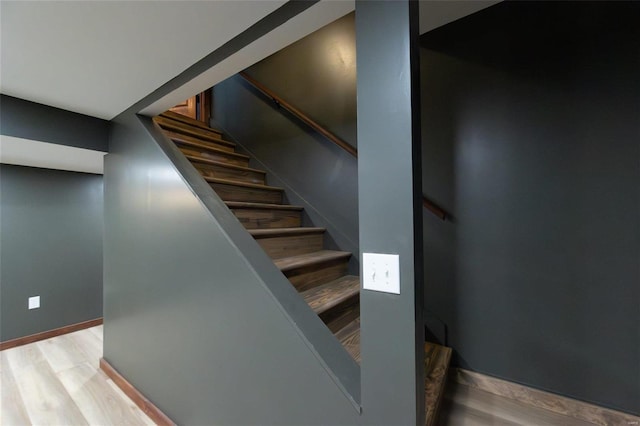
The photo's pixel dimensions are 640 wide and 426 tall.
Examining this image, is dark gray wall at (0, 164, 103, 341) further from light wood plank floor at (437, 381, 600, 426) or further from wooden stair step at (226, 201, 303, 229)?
light wood plank floor at (437, 381, 600, 426)

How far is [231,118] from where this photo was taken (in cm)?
310

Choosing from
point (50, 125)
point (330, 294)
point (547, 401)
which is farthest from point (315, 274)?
point (50, 125)

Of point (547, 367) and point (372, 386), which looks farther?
point (547, 367)

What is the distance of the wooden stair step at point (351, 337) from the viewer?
1274mm

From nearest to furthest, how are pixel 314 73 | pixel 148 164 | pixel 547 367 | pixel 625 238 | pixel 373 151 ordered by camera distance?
pixel 373 151, pixel 625 238, pixel 547 367, pixel 148 164, pixel 314 73

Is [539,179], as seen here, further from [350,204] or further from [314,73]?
[314,73]

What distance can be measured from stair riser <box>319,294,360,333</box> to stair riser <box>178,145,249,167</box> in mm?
1777

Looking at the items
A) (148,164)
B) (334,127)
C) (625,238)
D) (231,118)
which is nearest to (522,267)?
(625,238)

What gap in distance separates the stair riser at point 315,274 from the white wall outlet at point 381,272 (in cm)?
78

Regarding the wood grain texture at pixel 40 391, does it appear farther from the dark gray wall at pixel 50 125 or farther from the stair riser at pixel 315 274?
the dark gray wall at pixel 50 125

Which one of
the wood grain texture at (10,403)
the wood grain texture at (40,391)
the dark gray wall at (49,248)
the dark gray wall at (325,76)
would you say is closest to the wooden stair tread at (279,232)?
the dark gray wall at (325,76)

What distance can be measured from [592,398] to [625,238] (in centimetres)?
76

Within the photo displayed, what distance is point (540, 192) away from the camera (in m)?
1.41

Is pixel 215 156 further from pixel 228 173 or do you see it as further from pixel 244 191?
pixel 244 191
